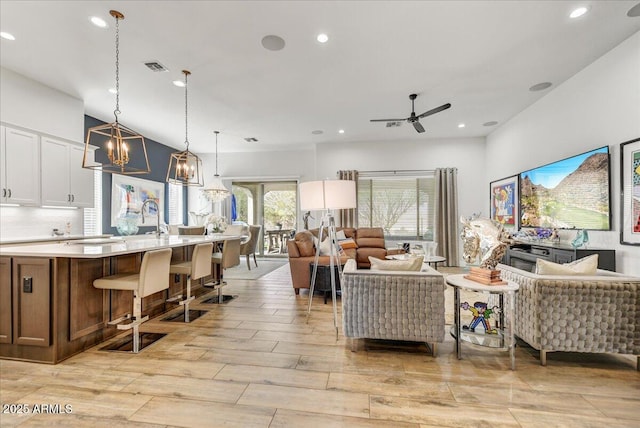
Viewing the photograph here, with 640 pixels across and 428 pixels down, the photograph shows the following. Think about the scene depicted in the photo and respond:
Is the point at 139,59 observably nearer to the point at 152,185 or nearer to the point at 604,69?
the point at 152,185

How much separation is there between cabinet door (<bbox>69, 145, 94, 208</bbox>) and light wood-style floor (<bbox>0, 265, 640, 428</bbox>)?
2985 mm

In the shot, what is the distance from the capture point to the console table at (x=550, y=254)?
3174 mm

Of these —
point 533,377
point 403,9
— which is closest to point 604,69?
point 403,9

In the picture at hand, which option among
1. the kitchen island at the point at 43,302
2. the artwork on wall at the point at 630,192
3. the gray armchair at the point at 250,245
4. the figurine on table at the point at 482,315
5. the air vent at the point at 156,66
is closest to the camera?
the kitchen island at the point at 43,302

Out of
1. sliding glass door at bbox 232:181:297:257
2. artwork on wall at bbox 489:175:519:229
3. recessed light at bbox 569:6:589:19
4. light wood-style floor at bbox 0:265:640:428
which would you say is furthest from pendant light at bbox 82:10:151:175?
artwork on wall at bbox 489:175:519:229

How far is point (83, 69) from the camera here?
3607mm

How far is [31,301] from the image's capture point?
7.47 feet

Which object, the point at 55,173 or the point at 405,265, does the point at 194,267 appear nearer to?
the point at 405,265

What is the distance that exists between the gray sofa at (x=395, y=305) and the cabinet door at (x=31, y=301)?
2.35 metres

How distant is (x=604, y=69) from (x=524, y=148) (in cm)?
178

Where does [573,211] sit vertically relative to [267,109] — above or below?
below

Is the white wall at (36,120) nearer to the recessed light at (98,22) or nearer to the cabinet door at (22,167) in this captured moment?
the cabinet door at (22,167)

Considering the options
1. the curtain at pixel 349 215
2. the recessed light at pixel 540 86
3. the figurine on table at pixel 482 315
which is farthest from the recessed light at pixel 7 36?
the recessed light at pixel 540 86

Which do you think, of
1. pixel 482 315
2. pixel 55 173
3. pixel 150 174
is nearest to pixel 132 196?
pixel 150 174
